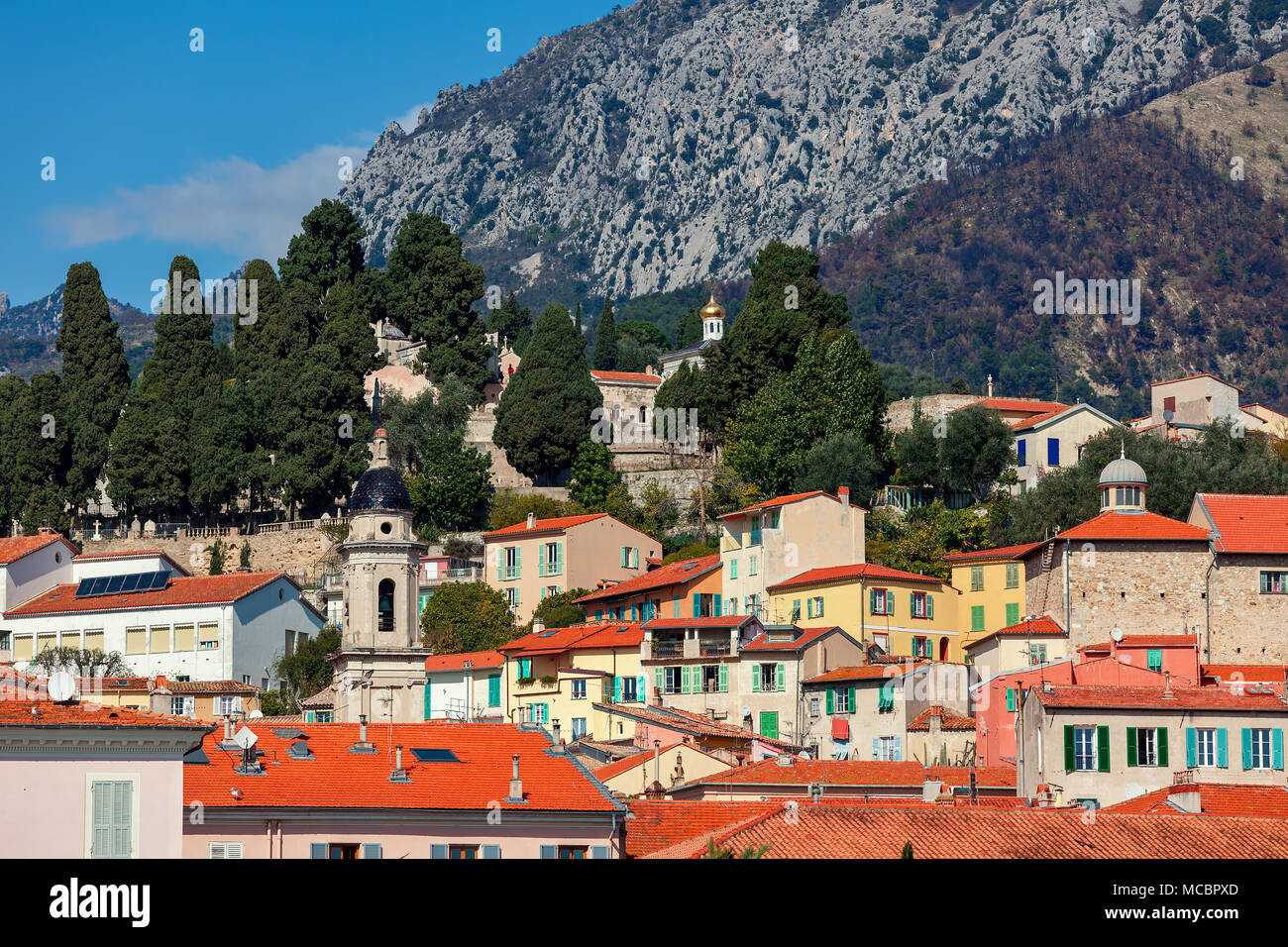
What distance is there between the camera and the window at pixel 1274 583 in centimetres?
6288

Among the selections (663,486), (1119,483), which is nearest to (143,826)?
(1119,483)

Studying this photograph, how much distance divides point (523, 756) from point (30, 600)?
47.8 m

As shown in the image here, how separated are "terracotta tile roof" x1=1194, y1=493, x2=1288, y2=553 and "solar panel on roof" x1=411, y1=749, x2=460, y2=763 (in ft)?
102

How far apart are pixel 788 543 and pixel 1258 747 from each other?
2505 cm

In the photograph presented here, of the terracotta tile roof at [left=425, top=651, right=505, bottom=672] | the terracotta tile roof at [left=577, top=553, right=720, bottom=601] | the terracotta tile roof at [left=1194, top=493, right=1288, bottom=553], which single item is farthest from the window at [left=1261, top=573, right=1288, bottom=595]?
the terracotta tile roof at [left=425, top=651, right=505, bottom=672]

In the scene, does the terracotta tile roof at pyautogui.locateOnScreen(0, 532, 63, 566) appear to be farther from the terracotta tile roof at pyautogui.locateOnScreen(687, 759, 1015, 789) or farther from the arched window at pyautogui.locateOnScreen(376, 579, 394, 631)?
the terracotta tile roof at pyautogui.locateOnScreen(687, 759, 1015, 789)

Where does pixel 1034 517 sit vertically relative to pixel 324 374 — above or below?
below

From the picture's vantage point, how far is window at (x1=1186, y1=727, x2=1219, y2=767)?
1955 inches

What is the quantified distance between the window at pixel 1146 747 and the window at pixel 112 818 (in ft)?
97.1

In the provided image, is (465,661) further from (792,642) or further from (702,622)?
(792,642)

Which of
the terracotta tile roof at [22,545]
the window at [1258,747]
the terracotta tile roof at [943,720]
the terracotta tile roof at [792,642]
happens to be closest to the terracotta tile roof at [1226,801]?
the window at [1258,747]

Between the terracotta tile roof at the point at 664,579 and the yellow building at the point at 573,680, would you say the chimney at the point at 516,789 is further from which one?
the terracotta tile roof at the point at 664,579

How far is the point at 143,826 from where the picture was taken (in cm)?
2580
